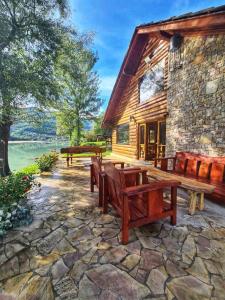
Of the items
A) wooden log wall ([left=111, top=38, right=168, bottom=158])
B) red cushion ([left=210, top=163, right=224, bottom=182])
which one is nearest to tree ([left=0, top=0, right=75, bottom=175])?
wooden log wall ([left=111, top=38, right=168, bottom=158])

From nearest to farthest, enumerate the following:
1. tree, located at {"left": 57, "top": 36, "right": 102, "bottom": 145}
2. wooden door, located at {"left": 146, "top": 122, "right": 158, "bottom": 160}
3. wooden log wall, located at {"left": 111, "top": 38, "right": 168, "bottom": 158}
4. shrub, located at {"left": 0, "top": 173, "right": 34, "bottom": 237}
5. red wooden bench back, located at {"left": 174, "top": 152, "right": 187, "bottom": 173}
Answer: shrub, located at {"left": 0, "top": 173, "right": 34, "bottom": 237} → red wooden bench back, located at {"left": 174, "top": 152, "right": 187, "bottom": 173} → wooden log wall, located at {"left": 111, "top": 38, "right": 168, "bottom": 158} → wooden door, located at {"left": 146, "top": 122, "right": 158, "bottom": 160} → tree, located at {"left": 57, "top": 36, "right": 102, "bottom": 145}

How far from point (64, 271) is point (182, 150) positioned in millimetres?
5123

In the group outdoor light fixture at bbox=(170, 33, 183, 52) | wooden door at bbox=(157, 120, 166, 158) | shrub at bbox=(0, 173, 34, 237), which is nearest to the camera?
shrub at bbox=(0, 173, 34, 237)

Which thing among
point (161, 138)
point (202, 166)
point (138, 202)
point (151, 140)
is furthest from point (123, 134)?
point (138, 202)

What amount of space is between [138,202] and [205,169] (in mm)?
2379

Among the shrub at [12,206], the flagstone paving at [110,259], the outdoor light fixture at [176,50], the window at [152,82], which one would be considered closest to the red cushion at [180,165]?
the flagstone paving at [110,259]

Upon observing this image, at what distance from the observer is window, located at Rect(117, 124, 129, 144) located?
1146 cm

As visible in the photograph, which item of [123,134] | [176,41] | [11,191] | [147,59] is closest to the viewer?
[11,191]

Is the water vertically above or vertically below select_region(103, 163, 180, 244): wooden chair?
below

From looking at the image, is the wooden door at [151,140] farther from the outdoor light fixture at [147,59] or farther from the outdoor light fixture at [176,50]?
the outdoor light fixture at [176,50]

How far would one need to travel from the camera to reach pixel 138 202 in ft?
10.0

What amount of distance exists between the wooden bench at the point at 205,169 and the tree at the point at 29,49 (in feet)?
16.0

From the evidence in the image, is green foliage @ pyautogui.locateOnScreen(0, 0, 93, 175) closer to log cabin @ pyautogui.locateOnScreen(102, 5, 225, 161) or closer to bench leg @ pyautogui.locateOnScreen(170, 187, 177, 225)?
log cabin @ pyautogui.locateOnScreen(102, 5, 225, 161)

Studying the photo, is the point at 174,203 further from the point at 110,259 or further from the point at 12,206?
the point at 12,206
